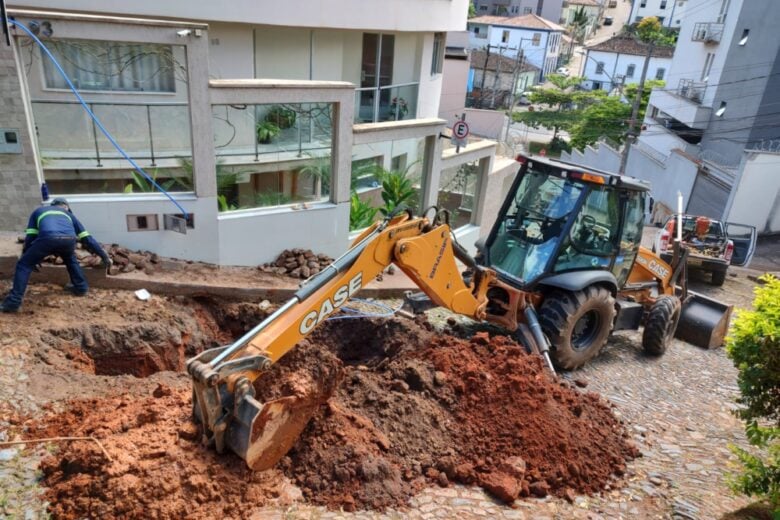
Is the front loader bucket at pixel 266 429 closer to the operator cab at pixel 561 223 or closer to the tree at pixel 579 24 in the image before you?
the operator cab at pixel 561 223

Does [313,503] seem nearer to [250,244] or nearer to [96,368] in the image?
[96,368]

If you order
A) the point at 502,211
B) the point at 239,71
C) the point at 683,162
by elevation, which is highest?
the point at 239,71

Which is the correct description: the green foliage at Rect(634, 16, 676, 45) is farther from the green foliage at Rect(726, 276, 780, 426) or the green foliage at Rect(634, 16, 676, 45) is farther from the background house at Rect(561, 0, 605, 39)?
the green foliage at Rect(726, 276, 780, 426)

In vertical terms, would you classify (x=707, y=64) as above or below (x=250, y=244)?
above

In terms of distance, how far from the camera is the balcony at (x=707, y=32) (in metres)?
25.0

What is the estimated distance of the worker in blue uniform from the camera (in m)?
6.25

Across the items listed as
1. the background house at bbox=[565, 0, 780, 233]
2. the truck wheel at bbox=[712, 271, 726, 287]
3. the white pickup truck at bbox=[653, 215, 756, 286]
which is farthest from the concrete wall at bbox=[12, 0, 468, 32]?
the background house at bbox=[565, 0, 780, 233]

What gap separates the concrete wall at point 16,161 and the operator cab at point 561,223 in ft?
18.3

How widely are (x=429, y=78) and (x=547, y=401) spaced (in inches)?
455

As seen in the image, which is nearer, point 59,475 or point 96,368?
point 59,475

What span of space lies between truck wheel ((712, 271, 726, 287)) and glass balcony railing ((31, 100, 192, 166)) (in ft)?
37.0

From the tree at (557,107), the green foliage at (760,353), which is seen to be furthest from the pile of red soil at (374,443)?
the tree at (557,107)

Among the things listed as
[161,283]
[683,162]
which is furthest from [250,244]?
[683,162]

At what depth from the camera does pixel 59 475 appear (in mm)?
4285
